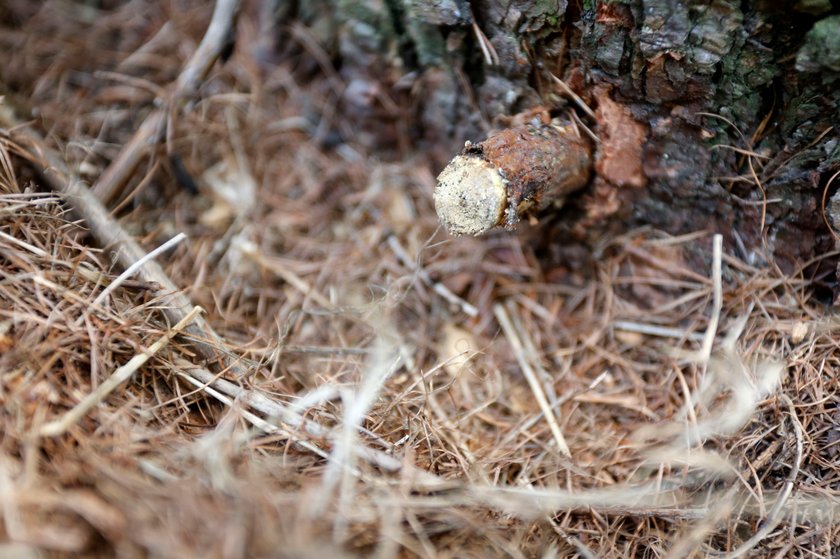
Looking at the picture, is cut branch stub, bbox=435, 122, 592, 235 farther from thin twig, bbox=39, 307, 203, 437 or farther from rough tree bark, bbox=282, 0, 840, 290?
thin twig, bbox=39, 307, 203, 437

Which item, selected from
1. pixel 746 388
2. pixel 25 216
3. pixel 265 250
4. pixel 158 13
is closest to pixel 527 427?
pixel 746 388

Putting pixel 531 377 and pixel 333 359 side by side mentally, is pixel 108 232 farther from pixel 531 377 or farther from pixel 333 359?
pixel 531 377

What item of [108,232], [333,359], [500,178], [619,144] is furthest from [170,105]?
[619,144]

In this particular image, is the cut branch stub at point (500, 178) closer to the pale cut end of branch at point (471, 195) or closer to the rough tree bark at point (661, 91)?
the pale cut end of branch at point (471, 195)

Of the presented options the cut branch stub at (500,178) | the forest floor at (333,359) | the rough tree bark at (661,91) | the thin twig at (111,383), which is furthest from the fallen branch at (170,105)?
the cut branch stub at (500,178)

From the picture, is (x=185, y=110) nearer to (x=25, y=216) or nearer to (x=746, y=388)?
(x=25, y=216)
